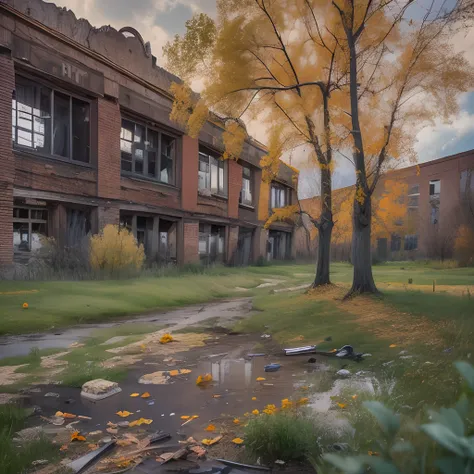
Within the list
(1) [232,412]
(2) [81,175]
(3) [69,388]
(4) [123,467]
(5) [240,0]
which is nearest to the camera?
(4) [123,467]

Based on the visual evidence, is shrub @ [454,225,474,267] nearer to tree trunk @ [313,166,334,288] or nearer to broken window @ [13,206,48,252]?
tree trunk @ [313,166,334,288]

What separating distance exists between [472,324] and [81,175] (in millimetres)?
10261

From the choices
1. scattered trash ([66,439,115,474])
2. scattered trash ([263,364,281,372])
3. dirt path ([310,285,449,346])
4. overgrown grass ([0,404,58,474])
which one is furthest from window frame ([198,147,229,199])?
scattered trash ([66,439,115,474])

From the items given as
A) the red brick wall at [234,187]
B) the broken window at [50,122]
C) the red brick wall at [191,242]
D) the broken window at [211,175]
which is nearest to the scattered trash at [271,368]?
the broken window at [50,122]

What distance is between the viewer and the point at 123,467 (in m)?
2.31

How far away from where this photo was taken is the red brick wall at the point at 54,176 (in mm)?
9641

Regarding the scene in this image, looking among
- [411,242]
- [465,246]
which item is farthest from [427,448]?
[411,242]

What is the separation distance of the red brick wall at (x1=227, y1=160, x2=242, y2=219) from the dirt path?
11.8 meters

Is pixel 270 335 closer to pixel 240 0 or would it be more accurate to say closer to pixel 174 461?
pixel 174 461

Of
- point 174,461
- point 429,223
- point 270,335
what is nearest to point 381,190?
point 429,223

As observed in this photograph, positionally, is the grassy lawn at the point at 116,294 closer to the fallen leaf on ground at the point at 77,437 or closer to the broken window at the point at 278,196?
the fallen leaf on ground at the point at 77,437

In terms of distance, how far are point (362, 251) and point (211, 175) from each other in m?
10.9

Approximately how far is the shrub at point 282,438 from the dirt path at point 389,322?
2138mm

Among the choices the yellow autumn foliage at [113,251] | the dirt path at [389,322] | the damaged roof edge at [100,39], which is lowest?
the dirt path at [389,322]
